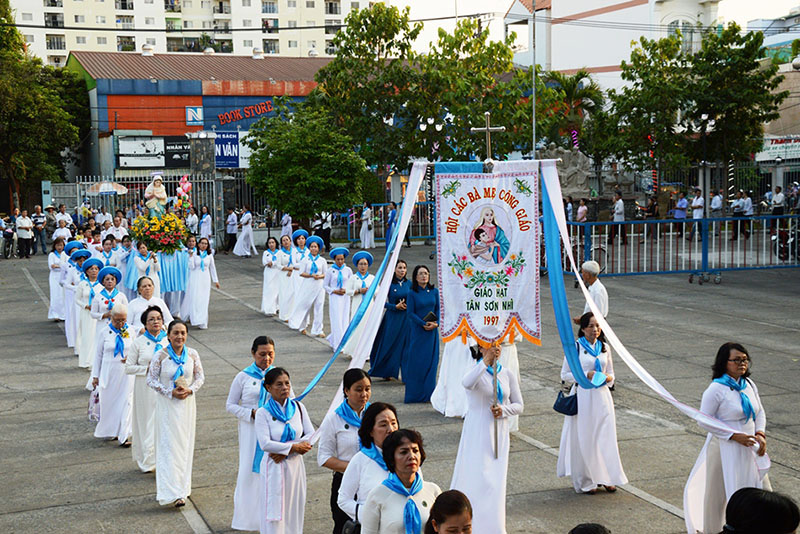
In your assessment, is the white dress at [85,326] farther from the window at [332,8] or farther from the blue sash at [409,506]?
the window at [332,8]

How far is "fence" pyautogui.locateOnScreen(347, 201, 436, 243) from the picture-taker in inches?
1342

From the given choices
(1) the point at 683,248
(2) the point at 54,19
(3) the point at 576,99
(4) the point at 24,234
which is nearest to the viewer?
(1) the point at 683,248

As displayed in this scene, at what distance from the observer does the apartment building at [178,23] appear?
80.4 m

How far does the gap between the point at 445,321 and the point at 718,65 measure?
2866 cm

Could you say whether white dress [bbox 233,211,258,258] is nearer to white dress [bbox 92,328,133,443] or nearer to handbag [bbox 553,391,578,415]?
white dress [bbox 92,328,133,443]

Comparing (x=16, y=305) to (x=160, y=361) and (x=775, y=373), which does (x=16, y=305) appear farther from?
(x=775, y=373)

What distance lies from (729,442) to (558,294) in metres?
1.62

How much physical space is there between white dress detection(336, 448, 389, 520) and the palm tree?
36547 mm

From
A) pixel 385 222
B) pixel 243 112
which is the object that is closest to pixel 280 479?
pixel 385 222

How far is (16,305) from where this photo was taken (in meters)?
21.7

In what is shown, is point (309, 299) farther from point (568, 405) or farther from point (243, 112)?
point (243, 112)

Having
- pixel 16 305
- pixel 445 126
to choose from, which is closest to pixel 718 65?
pixel 445 126

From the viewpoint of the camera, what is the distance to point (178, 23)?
87.8 m

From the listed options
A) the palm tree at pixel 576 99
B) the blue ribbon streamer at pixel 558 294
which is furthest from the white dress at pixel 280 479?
the palm tree at pixel 576 99
